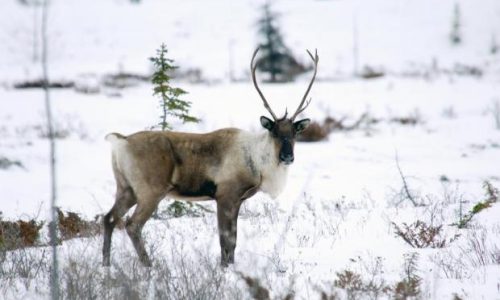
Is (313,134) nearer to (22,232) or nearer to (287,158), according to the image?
(287,158)

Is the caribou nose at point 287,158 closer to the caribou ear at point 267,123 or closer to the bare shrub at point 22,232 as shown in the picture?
the caribou ear at point 267,123

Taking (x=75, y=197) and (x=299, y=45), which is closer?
(x=75, y=197)

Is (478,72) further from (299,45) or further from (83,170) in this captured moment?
(83,170)

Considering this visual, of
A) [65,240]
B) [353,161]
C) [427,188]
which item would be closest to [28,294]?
[65,240]

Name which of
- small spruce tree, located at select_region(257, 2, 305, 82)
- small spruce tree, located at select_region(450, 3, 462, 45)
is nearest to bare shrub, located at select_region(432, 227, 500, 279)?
small spruce tree, located at select_region(257, 2, 305, 82)

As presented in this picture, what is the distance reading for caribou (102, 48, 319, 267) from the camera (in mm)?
6250

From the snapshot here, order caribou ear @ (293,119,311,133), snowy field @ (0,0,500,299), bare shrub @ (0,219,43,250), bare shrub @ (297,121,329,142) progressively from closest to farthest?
snowy field @ (0,0,500,299) → bare shrub @ (0,219,43,250) → caribou ear @ (293,119,311,133) → bare shrub @ (297,121,329,142)

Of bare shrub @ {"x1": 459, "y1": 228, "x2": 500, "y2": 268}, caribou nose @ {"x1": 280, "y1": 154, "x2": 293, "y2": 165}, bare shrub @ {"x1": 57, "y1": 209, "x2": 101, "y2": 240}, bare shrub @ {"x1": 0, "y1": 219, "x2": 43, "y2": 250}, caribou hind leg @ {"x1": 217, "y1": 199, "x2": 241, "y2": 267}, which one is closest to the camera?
bare shrub @ {"x1": 459, "y1": 228, "x2": 500, "y2": 268}

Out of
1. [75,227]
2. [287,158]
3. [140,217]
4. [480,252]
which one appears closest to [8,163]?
[75,227]

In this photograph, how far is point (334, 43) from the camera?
41875 millimetres

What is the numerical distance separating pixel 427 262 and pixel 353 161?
23.1 feet

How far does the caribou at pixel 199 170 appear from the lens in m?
6.25

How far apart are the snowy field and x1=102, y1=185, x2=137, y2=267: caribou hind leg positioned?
19 centimetres

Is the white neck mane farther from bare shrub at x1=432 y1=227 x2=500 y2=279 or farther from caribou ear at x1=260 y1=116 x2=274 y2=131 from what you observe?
bare shrub at x1=432 y1=227 x2=500 y2=279
